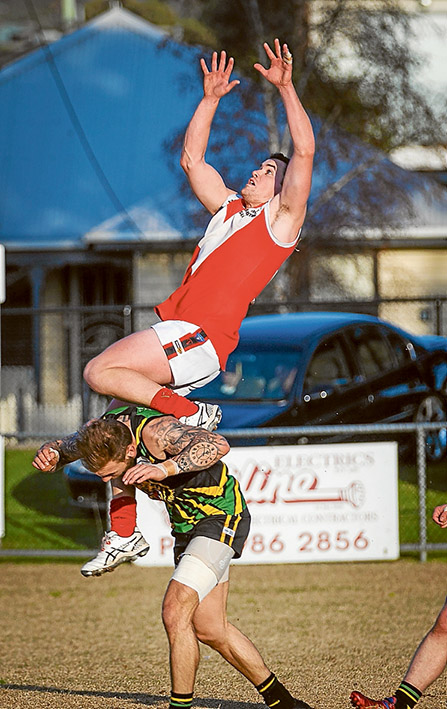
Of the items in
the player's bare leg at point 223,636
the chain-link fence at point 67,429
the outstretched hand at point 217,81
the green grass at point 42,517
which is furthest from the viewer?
the green grass at point 42,517

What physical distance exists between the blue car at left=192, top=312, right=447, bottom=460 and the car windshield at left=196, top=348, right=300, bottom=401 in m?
0.01

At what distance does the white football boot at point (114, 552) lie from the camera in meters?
5.09

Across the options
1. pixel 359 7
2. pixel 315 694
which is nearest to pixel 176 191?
pixel 359 7

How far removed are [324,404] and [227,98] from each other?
7550 mm

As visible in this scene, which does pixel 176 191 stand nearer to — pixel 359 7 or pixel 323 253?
pixel 323 253

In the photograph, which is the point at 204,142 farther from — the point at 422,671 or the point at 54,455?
the point at 422,671

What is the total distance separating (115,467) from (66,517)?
29.0 feet

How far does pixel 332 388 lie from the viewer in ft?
38.9

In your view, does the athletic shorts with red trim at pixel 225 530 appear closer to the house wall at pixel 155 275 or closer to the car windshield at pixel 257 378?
the car windshield at pixel 257 378

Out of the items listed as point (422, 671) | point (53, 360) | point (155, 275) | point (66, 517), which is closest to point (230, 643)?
point (422, 671)

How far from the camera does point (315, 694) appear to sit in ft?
20.7

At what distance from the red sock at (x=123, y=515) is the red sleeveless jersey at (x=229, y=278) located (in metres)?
0.83

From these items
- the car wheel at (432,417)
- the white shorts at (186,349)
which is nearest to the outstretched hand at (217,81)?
the white shorts at (186,349)

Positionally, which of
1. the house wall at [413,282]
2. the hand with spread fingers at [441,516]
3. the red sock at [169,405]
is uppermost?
the red sock at [169,405]
